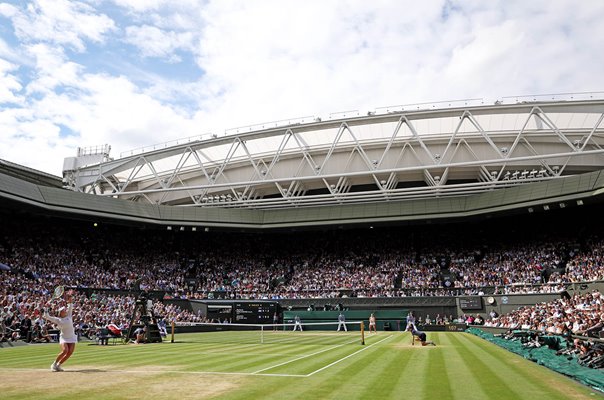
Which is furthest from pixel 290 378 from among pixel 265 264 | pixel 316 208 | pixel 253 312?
pixel 265 264

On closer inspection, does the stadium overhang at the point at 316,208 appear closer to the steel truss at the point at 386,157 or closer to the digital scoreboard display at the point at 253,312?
the steel truss at the point at 386,157

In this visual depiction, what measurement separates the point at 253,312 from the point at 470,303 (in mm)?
20643

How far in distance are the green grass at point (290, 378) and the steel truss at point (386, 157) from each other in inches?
927

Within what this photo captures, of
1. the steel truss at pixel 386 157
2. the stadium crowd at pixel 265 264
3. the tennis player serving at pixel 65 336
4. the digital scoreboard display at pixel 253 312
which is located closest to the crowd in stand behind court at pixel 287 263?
the stadium crowd at pixel 265 264

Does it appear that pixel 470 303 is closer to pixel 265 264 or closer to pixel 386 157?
pixel 386 157

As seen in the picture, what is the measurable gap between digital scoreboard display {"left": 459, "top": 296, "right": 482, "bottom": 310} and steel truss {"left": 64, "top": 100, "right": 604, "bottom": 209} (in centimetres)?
1038

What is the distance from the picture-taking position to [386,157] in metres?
48.3

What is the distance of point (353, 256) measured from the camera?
5703 centimetres

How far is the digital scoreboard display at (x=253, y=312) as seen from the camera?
149 feet

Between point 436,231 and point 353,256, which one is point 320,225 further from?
point 436,231

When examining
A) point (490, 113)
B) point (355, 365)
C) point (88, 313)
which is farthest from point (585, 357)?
point (88, 313)

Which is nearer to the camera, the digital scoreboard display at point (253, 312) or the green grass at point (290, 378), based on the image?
the green grass at point (290, 378)

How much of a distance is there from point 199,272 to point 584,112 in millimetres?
43581

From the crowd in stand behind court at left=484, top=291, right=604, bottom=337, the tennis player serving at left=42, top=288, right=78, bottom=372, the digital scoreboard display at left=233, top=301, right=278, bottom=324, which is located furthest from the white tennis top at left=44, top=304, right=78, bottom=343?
the digital scoreboard display at left=233, top=301, right=278, bottom=324
